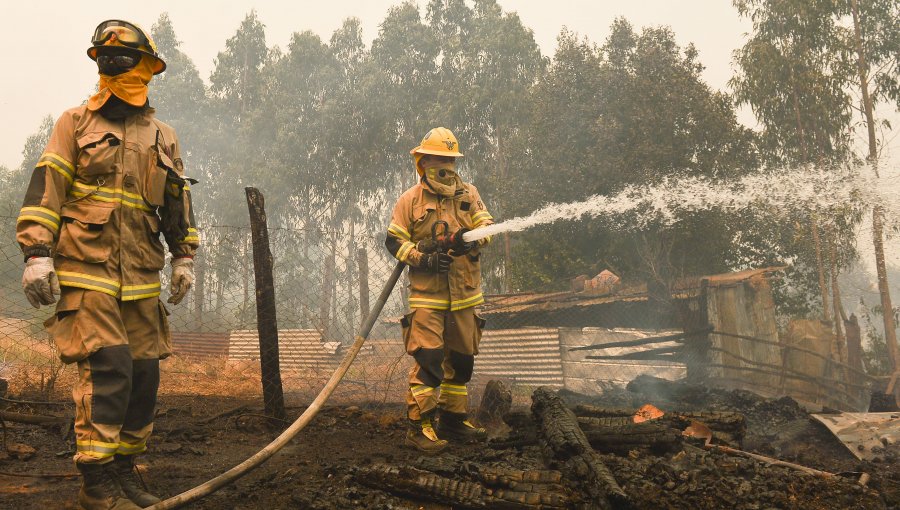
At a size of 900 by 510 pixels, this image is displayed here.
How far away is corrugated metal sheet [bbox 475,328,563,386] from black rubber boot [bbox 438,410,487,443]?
9.23 meters

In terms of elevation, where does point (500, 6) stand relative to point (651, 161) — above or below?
above

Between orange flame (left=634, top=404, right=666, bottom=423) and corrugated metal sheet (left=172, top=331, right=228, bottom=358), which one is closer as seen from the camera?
orange flame (left=634, top=404, right=666, bottom=423)

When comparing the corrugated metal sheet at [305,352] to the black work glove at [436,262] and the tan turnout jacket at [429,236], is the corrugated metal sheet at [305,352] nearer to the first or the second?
the tan turnout jacket at [429,236]

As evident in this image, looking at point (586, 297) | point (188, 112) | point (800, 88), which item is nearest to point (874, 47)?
point (800, 88)

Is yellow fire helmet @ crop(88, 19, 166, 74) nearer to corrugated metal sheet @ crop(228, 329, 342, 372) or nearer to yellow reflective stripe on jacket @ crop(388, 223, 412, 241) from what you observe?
yellow reflective stripe on jacket @ crop(388, 223, 412, 241)

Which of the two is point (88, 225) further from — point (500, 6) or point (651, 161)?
point (500, 6)

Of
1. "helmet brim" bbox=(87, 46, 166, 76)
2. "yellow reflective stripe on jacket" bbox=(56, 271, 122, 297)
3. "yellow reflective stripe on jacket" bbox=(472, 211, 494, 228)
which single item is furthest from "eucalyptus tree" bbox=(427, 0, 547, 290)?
"yellow reflective stripe on jacket" bbox=(56, 271, 122, 297)

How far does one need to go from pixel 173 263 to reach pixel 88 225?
1.96 feet

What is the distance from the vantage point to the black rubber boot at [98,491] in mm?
3006

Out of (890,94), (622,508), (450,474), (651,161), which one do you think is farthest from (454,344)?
(890,94)

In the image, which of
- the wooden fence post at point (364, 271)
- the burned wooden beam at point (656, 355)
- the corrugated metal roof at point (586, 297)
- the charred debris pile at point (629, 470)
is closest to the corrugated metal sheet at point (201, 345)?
the wooden fence post at point (364, 271)

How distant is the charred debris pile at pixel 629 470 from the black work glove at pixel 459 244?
124 centimetres

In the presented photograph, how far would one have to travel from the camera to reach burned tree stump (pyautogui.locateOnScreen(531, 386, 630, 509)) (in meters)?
3.33

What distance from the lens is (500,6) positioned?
36719 mm
